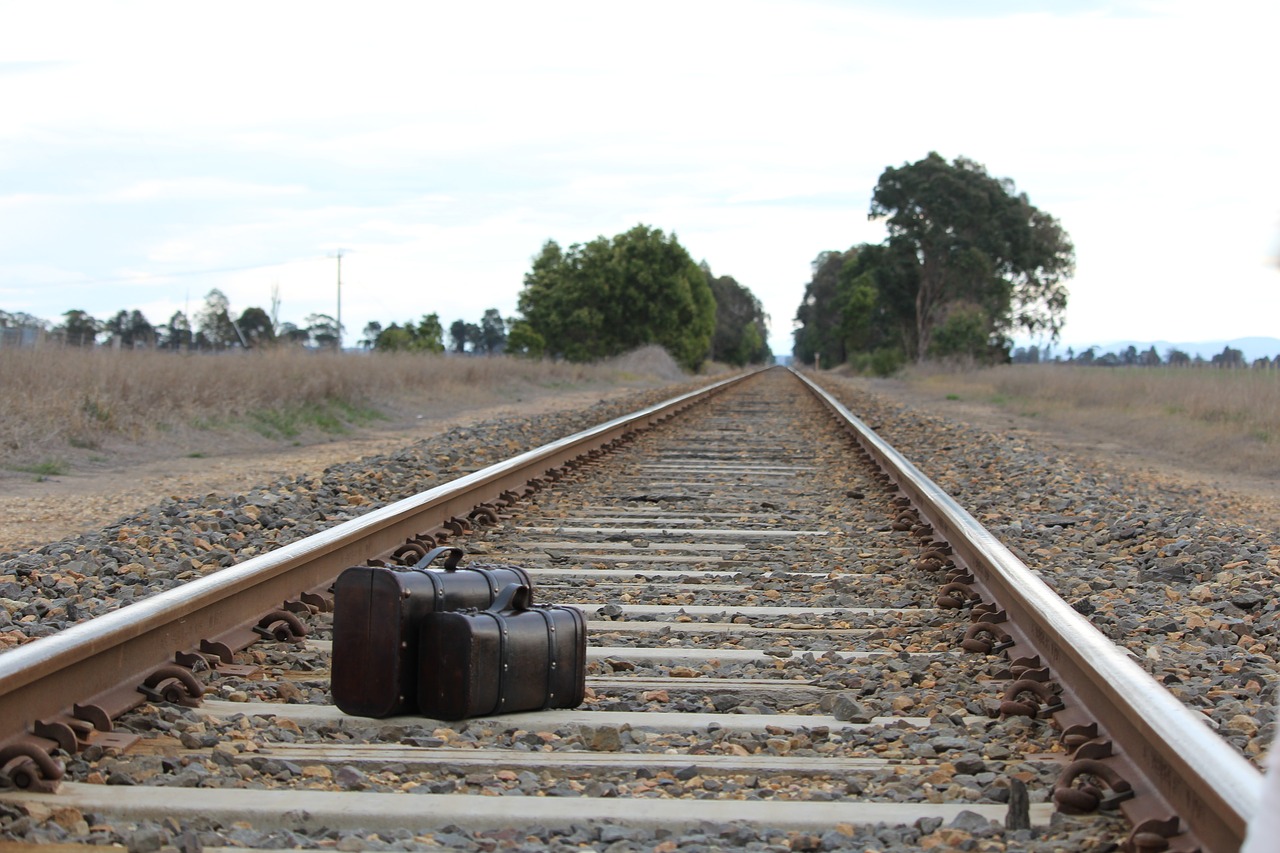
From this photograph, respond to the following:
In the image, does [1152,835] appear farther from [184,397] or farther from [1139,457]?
[184,397]

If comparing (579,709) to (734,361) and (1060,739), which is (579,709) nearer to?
(1060,739)

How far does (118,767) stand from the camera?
2.89 metres

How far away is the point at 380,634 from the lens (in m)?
3.41

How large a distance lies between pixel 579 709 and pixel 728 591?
5.61 ft

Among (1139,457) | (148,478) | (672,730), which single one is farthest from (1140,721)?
(1139,457)

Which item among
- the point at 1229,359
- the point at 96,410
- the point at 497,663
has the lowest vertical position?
the point at 497,663

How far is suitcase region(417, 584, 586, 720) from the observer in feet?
11.1

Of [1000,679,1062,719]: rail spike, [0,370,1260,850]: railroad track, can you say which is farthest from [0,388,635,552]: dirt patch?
[1000,679,1062,719]: rail spike

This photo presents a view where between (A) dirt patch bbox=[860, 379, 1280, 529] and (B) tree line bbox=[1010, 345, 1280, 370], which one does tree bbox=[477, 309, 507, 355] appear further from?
(A) dirt patch bbox=[860, 379, 1280, 529]

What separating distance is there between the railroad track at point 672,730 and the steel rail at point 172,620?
0.03 feet

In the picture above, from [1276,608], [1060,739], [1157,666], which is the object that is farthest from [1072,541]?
[1060,739]

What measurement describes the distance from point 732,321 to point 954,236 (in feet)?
266

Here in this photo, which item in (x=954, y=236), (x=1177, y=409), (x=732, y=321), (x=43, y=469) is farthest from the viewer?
(x=732, y=321)

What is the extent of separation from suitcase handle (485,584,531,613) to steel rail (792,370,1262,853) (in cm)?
145
